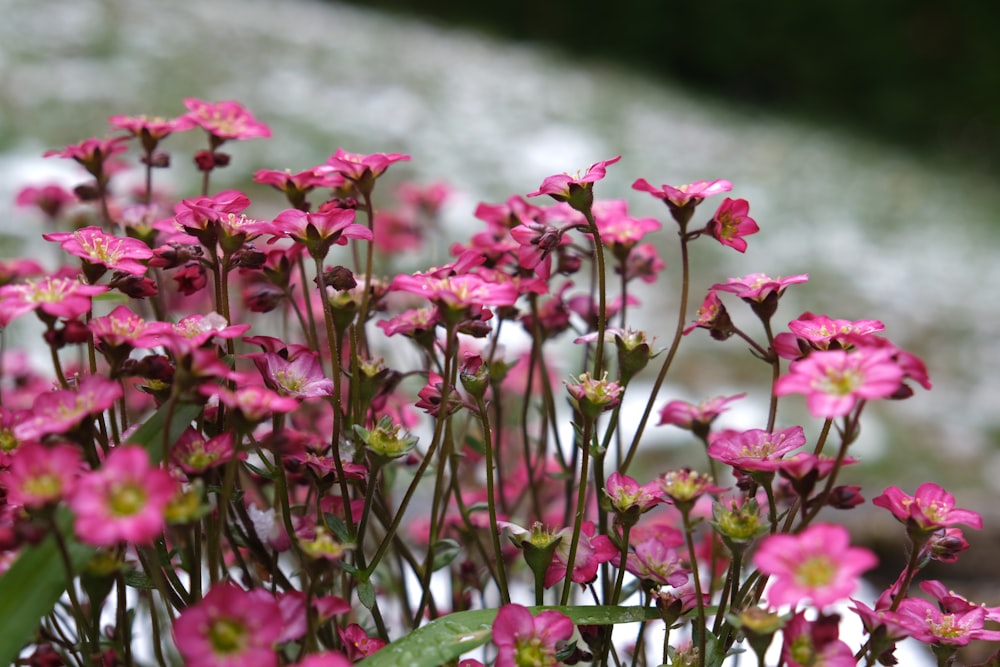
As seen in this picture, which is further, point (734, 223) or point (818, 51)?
point (818, 51)

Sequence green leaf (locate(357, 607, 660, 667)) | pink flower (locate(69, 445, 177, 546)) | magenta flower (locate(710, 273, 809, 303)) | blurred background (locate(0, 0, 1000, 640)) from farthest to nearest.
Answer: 1. blurred background (locate(0, 0, 1000, 640))
2. magenta flower (locate(710, 273, 809, 303))
3. green leaf (locate(357, 607, 660, 667))
4. pink flower (locate(69, 445, 177, 546))

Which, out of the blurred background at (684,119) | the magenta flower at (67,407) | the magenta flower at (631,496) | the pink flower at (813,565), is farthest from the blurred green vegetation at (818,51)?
the magenta flower at (67,407)

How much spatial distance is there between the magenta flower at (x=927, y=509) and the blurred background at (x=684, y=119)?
0.91m

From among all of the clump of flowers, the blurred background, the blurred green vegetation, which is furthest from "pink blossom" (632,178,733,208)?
the blurred green vegetation

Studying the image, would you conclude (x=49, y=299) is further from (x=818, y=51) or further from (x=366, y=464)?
(x=818, y=51)

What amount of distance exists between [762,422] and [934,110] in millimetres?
4286

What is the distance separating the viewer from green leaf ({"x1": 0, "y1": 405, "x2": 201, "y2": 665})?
45cm

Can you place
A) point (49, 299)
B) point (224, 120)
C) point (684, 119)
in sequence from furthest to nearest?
point (684, 119) → point (224, 120) → point (49, 299)

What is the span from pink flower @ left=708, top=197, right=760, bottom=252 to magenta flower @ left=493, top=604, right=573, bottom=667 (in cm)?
28

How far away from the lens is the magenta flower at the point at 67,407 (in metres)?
0.46

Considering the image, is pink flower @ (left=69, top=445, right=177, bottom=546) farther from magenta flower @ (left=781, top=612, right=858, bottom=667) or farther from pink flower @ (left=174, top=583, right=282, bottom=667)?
magenta flower @ (left=781, top=612, right=858, bottom=667)

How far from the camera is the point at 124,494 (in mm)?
400

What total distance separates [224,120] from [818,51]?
555 centimetres

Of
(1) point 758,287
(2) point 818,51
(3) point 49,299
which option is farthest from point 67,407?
(2) point 818,51
